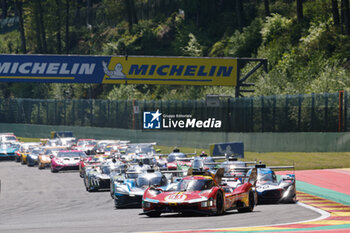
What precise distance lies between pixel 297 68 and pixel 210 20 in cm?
3462

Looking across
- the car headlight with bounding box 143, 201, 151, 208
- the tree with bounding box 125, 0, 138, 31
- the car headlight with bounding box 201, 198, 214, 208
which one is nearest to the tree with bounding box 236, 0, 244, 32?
the tree with bounding box 125, 0, 138, 31

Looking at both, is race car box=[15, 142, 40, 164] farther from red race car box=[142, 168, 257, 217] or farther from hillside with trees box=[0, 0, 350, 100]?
red race car box=[142, 168, 257, 217]

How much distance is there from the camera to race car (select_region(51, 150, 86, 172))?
41.6 metres

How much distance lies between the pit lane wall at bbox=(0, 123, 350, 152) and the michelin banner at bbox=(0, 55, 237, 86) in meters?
4.49

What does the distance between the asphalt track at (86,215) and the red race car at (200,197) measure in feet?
1.02

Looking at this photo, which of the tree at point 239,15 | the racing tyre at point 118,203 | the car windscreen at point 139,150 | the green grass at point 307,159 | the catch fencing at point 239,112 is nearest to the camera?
the racing tyre at point 118,203

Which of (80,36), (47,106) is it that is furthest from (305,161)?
(80,36)

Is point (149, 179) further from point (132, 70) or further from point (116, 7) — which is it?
point (116, 7)

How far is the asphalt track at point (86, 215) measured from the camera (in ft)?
59.9

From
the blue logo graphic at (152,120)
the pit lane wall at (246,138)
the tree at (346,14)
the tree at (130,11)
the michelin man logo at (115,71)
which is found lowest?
the pit lane wall at (246,138)

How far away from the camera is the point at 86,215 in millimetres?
22141

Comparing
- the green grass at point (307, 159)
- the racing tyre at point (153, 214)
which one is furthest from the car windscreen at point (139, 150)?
the racing tyre at point (153, 214)

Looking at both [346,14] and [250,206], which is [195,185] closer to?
[250,206]

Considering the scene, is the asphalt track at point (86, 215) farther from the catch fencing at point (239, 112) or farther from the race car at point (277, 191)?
the catch fencing at point (239, 112)
